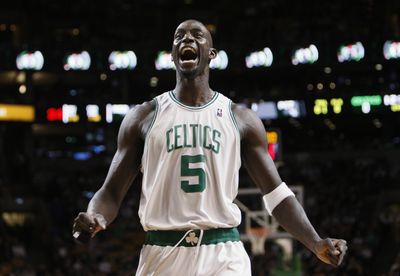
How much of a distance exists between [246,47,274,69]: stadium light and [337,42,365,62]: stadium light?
7.14 feet

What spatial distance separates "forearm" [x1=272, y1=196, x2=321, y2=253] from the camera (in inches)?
196

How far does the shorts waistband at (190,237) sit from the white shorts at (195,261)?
0.02 metres

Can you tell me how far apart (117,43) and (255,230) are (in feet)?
45.1

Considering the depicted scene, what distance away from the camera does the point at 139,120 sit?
5.12 meters

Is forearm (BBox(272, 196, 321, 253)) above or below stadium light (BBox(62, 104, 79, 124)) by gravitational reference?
above

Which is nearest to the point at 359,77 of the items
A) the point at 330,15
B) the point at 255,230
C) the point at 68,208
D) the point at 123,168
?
the point at 330,15

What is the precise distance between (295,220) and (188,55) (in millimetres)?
1067

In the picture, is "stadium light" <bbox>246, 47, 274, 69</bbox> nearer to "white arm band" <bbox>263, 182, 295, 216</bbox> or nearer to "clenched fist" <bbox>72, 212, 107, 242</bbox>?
"white arm band" <bbox>263, 182, 295, 216</bbox>

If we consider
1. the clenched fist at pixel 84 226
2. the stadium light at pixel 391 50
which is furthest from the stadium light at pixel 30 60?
the clenched fist at pixel 84 226

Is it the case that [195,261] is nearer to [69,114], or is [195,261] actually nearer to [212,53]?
[212,53]

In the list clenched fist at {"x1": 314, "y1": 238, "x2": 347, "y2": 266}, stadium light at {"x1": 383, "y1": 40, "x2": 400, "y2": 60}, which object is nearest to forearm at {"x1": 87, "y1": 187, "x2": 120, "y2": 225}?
clenched fist at {"x1": 314, "y1": 238, "x2": 347, "y2": 266}

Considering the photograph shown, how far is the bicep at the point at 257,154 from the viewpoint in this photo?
5.16 metres

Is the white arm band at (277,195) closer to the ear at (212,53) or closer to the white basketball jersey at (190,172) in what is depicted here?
the white basketball jersey at (190,172)

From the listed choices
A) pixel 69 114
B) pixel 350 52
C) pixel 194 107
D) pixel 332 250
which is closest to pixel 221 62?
pixel 350 52
